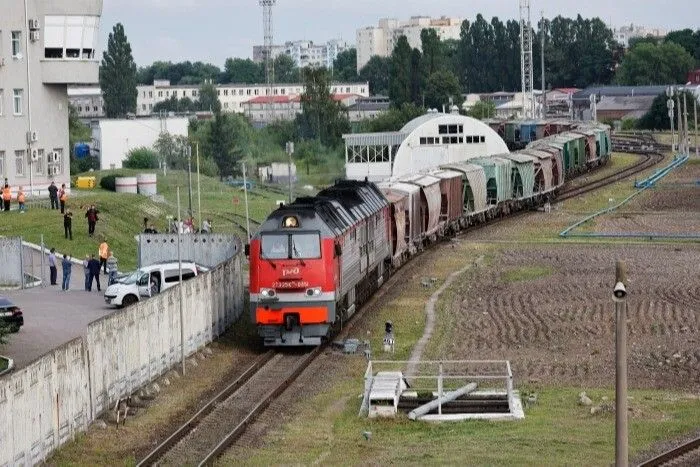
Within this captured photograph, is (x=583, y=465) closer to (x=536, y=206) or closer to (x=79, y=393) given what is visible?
(x=79, y=393)

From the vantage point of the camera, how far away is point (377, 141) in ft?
330

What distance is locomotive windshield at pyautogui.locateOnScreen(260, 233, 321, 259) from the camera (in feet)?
108

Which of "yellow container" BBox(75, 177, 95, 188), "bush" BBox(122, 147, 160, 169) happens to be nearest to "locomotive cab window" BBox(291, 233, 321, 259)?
"yellow container" BBox(75, 177, 95, 188)

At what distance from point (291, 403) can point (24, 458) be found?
6.57m

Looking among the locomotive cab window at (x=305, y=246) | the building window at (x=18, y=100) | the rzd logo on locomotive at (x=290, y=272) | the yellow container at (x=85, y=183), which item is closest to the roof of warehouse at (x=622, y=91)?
the yellow container at (x=85, y=183)

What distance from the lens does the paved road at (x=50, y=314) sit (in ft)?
111

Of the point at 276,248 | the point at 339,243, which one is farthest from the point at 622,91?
the point at 276,248

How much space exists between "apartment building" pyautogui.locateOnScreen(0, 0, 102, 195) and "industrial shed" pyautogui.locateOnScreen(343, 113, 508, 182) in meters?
33.9

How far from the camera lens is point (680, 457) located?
21.8 metres

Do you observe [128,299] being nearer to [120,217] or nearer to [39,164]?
[120,217]

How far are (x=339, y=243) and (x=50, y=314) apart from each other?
9904 millimetres

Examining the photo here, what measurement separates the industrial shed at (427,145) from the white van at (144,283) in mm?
57915

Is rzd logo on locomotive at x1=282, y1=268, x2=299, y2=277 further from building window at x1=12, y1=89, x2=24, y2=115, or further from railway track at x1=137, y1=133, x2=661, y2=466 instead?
building window at x1=12, y1=89, x2=24, y2=115

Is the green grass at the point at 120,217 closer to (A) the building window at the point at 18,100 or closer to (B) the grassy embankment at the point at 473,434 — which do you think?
(A) the building window at the point at 18,100
